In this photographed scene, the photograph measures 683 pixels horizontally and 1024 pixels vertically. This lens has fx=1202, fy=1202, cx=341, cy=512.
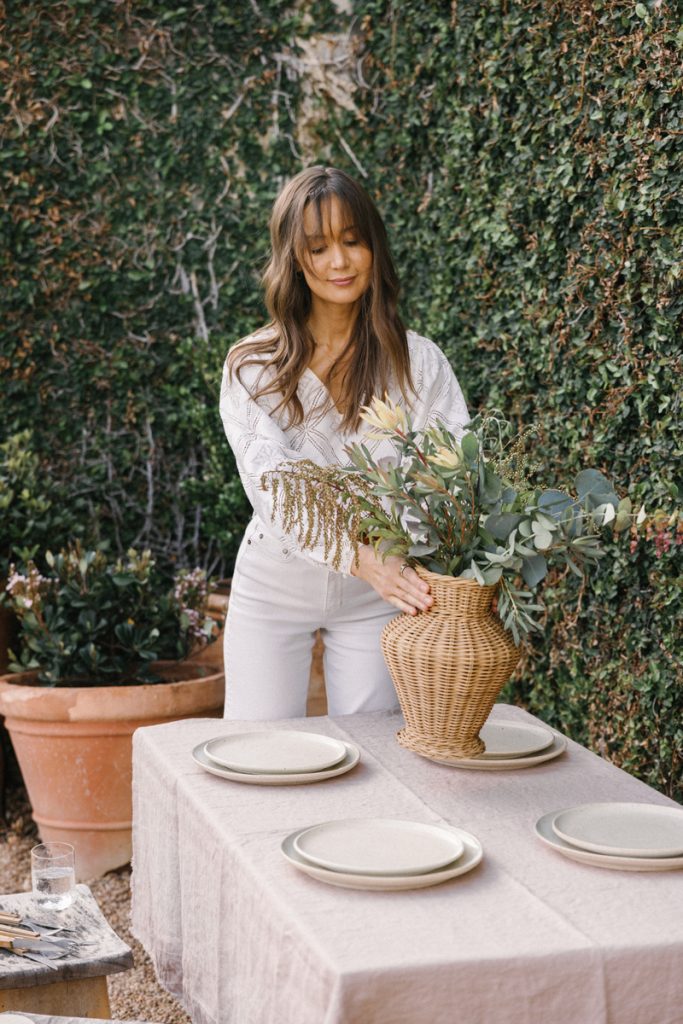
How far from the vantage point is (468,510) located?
6.04 ft

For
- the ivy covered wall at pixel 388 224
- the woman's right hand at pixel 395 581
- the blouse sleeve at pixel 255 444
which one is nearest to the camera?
the woman's right hand at pixel 395 581

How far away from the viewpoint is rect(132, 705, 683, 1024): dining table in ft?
4.20

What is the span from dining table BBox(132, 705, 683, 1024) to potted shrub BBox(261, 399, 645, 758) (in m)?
0.15

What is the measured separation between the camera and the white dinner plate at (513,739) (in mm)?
1978

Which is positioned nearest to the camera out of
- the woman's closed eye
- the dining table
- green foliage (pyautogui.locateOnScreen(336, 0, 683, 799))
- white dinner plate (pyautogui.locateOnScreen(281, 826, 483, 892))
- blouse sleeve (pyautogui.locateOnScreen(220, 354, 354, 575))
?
the dining table

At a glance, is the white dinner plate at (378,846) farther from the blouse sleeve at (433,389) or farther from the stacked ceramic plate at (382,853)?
the blouse sleeve at (433,389)

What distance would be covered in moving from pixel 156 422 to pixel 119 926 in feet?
6.56

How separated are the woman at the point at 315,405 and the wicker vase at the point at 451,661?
526 millimetres

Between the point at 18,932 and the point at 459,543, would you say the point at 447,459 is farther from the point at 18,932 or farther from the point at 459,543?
the point at 18,932

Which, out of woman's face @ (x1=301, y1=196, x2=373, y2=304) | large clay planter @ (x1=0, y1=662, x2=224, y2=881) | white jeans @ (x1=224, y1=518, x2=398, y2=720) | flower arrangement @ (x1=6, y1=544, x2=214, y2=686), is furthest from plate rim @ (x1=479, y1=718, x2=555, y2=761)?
flower arrangement @ (x1=6, y1=544, x2=214, y2=686)

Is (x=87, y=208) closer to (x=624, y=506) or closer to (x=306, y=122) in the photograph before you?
(x=306, y=122)

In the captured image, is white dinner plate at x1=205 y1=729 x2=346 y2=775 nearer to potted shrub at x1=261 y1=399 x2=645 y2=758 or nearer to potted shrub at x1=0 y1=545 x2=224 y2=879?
potted shrub at x1=261 y1=399 x2=645 y2=758

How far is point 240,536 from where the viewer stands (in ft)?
14.6

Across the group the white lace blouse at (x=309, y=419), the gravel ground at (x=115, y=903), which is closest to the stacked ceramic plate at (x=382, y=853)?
the white lace blouse at (x=309, y=419)
